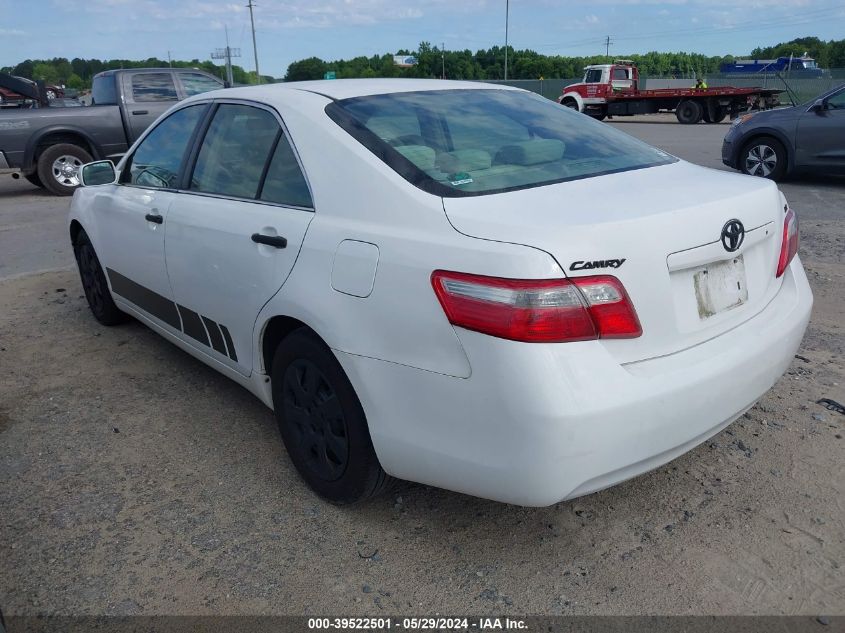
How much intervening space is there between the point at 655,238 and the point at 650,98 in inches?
1199

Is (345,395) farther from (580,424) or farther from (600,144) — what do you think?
(600,144)

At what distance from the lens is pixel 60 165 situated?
11766 mm

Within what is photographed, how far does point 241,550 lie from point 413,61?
6433 cm

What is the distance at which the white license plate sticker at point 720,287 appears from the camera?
242 centimetres

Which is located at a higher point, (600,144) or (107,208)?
(600,144)

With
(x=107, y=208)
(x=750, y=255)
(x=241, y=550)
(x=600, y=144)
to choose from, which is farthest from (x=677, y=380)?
(x=107, y=208)

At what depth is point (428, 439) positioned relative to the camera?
2.38m

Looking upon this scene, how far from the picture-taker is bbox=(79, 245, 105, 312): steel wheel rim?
5027mm

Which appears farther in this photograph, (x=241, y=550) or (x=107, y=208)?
(x=107, y=208)

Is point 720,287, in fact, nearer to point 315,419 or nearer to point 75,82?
point 315,419

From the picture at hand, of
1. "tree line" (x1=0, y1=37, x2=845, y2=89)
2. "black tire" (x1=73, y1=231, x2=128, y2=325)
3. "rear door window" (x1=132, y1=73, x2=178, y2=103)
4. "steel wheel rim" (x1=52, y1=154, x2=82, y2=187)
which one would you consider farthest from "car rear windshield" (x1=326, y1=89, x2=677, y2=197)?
"tree line" (x1=0, y1=37, x2=845, y2=89)

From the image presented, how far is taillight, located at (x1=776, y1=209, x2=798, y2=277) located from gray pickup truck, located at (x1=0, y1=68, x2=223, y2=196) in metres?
10.8

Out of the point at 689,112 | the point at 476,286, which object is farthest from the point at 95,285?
the point at 689,112

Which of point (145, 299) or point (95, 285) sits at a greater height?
point (145, 299)
